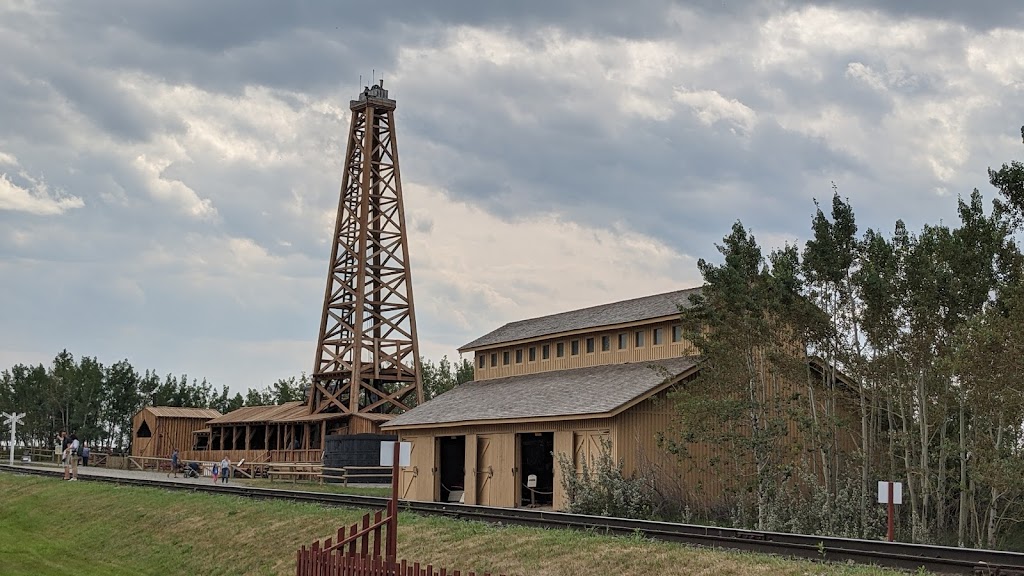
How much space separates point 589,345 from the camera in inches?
1620

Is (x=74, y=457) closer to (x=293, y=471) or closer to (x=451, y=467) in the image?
(x=293, y=471)

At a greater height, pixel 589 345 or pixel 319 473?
pixel 589 345

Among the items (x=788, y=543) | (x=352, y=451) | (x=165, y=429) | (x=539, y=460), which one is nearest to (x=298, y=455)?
(x=352, y=451)

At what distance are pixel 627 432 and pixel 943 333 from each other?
965cm

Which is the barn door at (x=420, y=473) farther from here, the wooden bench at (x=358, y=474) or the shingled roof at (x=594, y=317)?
the wooden bench at (x=358, y=474)

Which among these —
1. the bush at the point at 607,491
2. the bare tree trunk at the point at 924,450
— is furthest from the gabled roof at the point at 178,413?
the bare tree trunk at the point at 924,450

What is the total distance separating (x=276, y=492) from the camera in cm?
3562

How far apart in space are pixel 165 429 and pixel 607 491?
162 feet

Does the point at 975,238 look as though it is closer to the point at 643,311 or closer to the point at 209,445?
the point at 643,311

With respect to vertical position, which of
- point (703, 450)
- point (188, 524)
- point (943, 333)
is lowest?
point (188, 524)

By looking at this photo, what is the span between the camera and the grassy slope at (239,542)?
19.5 m

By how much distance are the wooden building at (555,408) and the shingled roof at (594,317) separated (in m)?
0.08

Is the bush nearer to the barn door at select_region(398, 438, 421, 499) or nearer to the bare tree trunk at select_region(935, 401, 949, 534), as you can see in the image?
the bare tree trunk at select_region(935, 401, 949, 534)

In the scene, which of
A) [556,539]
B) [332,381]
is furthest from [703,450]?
[332,381]
